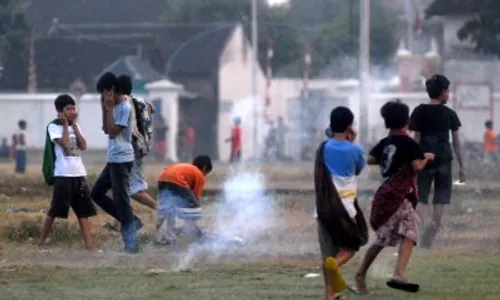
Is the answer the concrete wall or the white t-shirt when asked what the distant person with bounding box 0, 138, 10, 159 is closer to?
the concrete wall

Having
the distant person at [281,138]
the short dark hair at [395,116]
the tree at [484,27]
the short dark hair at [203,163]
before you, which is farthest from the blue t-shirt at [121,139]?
the distant person at [281,138]

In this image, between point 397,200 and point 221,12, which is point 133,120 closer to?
point 397,200

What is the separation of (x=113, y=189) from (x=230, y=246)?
129 centimetres

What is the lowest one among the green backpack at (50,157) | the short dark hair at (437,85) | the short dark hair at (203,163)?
the short dark hair at (203,163)

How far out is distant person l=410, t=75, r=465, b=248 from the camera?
12930 mm

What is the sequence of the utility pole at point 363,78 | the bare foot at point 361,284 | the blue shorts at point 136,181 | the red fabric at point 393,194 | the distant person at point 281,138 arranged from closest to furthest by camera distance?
the bare foot at point 361,284, the red fabric at point 393,194, the blue shorts at point 136,181, the utility pole at point 363,78, the distant person at point 281,138

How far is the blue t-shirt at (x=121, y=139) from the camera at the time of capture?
12805 millimetres

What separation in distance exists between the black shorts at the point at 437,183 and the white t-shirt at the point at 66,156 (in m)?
3.14

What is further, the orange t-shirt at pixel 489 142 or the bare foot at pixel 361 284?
the orange t-shirt at pixel 489 142

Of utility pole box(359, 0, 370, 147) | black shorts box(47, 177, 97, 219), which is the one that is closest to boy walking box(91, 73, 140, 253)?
black shorts box(47, 177, 97, 219)

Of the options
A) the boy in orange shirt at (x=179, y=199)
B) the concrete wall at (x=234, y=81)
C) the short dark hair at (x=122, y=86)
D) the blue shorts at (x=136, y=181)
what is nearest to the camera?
the short dark hair at (x=122, y=86)

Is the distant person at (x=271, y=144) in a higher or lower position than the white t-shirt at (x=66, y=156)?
lower

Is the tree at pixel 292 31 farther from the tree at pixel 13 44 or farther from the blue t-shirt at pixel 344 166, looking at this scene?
the blue t-shirt at pixel 344 166

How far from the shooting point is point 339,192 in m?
9.62
